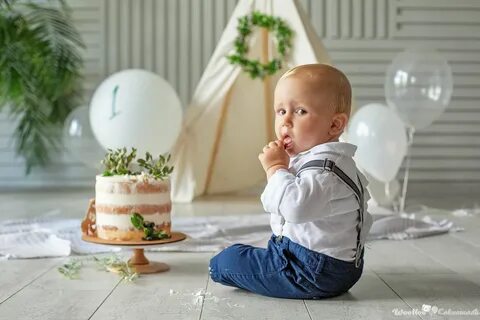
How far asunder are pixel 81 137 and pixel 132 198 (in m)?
2.87

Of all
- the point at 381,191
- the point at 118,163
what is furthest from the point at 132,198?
the point at 381,191

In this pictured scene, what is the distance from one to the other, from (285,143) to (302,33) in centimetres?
271

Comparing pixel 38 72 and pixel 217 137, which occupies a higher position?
pixel 38 72

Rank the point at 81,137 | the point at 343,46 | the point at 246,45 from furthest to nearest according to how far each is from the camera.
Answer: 1. the point at 343,46
2. the point at 81,137
3. the point at 246,45

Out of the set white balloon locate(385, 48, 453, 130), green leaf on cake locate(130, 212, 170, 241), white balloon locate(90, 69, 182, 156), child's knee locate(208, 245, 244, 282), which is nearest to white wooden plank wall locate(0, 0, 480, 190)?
white balloon locate(90, 69, 182, 156)

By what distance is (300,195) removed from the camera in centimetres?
177

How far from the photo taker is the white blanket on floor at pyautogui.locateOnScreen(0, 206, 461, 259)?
2.76 m

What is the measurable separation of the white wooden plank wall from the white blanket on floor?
2.28 m

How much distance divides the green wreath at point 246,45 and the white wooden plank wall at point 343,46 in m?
1.27

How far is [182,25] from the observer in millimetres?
5957

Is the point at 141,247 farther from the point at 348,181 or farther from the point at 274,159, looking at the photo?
the point at 348,181

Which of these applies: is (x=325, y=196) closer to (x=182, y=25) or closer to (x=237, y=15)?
(x=237, y=15)

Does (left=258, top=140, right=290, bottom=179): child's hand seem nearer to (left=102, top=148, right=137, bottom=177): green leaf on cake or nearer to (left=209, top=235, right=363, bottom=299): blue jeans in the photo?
(left=209, top=235, right=363, bottom=299): blue jeans

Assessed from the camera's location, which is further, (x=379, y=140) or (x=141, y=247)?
(x=379, y=140)
